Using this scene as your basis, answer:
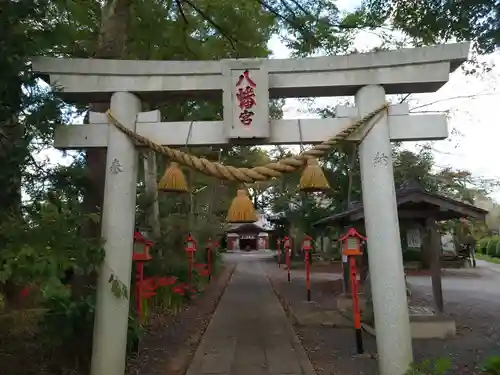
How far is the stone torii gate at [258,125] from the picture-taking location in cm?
441

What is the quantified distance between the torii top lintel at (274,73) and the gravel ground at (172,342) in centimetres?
366

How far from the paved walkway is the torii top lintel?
3654mm

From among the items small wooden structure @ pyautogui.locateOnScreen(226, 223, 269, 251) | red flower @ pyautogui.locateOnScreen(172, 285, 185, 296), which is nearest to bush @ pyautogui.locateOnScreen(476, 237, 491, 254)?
small wooden structure @ pyautogui.locateOnScreen(226, 223, 269, 251)

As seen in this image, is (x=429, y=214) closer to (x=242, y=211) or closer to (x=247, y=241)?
(x=242, y=211)

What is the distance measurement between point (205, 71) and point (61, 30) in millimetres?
1654

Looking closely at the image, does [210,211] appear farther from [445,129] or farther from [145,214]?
[445,129]

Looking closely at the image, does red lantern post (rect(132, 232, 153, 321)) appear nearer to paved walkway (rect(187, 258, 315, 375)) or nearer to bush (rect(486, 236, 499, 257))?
paved walkway (rect(187, 258, 315, 375))

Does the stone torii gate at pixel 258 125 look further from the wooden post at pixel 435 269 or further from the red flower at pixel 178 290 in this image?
the red flower at pixel 178 290

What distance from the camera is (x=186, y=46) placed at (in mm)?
9516

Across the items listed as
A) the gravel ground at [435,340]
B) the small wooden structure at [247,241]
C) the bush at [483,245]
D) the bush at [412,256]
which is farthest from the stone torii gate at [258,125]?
the small wooden structure at [247,241]

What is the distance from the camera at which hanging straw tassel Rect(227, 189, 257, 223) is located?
448cm

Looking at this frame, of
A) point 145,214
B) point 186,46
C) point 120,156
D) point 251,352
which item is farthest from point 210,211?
point 120,156

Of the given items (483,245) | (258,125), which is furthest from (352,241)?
(483,245)

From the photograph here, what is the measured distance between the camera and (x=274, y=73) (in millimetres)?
4668
